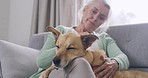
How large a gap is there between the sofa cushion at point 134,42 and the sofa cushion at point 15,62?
25.9 inches

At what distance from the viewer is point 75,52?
1.11 m

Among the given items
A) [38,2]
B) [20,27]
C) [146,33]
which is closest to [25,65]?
[146,33]

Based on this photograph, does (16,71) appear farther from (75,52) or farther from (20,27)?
(20,27)

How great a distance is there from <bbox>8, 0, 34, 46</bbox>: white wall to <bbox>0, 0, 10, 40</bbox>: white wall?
0.15ft

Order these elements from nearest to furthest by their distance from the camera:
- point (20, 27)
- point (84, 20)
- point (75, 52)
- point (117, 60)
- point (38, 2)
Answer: point (75, 52), point (117, 60), point (84, 20), point (38, 2), point (20, 27)

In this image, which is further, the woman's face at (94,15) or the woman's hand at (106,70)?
the woman's face at (94,15)

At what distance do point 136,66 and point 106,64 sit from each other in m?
0.41

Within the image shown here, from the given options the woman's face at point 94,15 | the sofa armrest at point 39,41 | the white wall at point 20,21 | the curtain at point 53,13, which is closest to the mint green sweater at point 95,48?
the woman's face at point 94,15

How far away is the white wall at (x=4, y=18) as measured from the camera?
3.00 meters

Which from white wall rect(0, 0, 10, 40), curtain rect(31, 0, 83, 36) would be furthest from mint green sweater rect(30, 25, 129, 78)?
white wall rect(0, 0, 10, 40)

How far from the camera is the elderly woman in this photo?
1.03 m

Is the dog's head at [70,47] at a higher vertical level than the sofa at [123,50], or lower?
higher

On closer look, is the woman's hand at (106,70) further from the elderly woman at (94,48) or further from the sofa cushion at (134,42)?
the sofa cushion at (134,42)

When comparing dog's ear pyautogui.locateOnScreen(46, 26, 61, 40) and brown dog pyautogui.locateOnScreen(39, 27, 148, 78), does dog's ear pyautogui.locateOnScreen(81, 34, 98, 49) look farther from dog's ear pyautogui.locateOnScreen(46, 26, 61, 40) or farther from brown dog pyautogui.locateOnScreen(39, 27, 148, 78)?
dog's ear pyautogui.locateOnScreen(46, 26, 61, 40)
